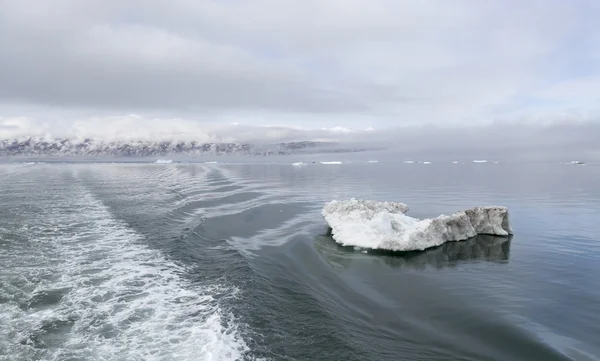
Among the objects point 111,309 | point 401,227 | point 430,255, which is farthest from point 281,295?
point 401,227

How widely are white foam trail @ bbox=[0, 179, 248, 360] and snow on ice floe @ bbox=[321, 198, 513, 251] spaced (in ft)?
28.0

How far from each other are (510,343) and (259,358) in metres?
6.37

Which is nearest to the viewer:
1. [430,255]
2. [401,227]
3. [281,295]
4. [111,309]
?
[111,309]

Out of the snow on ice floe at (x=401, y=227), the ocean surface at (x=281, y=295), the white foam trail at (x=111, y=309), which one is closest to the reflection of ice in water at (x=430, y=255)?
the ocean surface at (x=281, y=295)

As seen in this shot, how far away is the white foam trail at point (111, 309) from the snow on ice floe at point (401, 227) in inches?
336

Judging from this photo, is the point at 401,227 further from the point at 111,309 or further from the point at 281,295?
→ the point at 111,309

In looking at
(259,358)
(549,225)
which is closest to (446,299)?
(259,358)

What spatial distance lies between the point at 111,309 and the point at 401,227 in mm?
13963

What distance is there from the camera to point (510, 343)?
29.1 feet

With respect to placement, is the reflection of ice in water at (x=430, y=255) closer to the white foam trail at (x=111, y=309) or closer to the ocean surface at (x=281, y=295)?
the ocean surface at (x=281, y=295)

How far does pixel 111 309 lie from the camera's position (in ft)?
32.9

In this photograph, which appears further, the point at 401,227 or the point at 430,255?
the point at 401,227

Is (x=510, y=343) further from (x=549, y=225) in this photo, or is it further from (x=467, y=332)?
(x=549, y=225)

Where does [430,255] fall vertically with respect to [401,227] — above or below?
below
